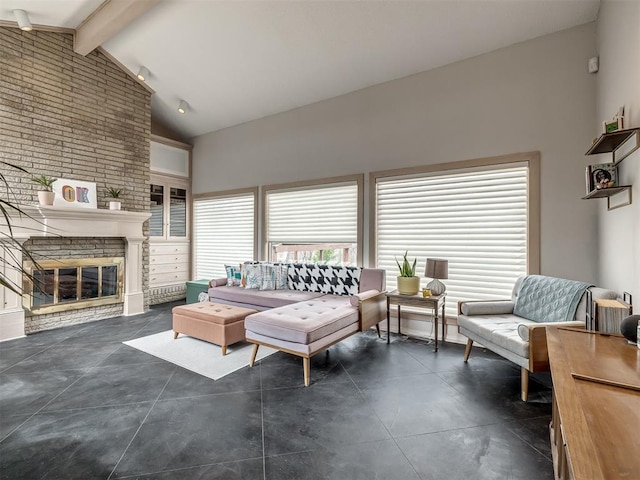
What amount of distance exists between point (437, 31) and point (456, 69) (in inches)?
21.2

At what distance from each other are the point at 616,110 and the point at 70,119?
20.3 ft

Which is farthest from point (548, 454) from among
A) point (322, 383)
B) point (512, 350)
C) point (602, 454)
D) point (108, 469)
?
point (108, 469)

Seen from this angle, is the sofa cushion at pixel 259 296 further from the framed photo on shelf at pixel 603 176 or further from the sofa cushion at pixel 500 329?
the framed photo on shelf at pixel 603 176

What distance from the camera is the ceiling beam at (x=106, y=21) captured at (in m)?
3.62

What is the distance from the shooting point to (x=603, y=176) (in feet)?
7.86

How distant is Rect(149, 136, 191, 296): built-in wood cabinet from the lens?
5820 millimetres

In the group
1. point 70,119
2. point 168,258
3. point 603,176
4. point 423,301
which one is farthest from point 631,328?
point 168,258

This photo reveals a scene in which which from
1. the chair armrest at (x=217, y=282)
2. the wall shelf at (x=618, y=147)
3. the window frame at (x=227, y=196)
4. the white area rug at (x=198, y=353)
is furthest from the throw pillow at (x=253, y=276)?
the wall shelf at (x=618, y=147)

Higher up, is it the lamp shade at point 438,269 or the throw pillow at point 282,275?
the lamp shade at point 438,269

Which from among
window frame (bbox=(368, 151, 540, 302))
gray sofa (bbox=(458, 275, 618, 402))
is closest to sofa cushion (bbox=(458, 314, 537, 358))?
gray sofa (bbox=(458, 275, 618, 402))

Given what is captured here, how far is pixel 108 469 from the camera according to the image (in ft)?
5.53

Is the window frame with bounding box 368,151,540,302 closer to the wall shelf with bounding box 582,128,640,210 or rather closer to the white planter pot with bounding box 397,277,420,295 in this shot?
the wall shelf with bounding box 582,128,640,210

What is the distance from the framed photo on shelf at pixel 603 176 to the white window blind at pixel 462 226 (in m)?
0.93

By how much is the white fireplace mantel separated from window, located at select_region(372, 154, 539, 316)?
380cm
